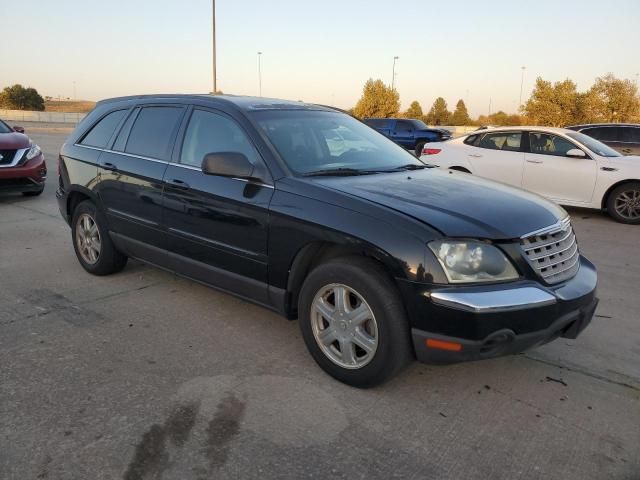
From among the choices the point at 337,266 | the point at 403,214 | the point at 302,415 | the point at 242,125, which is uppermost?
the point at 242,125

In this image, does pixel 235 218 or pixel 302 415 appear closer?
pixel 302 415

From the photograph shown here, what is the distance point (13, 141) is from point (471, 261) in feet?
28.7

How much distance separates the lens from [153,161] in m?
4.38

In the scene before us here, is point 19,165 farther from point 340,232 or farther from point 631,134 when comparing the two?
point 631,134

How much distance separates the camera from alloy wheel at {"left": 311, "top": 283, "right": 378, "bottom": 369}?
10.1ft

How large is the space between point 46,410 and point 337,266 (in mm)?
1726

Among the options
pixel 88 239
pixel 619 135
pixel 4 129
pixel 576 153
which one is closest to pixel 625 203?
pixel 576 153

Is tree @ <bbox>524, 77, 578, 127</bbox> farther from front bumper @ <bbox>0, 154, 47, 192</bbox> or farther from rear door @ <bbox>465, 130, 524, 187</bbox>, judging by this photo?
front bumper @ <bbox>0, 154, 47, 192</bbox>

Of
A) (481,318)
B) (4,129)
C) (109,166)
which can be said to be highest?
(4,129)

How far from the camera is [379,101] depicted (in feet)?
Result: 165

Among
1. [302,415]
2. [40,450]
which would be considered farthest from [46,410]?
[302,415]

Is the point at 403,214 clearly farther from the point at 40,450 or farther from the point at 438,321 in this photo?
the point at 40,450

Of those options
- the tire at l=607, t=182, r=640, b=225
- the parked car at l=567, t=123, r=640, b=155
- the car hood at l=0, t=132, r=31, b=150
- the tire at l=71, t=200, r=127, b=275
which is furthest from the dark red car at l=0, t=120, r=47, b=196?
the parked car at l=567, t=123, r=640, b=155

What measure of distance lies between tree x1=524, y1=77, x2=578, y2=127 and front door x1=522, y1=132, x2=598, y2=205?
1223 inches
